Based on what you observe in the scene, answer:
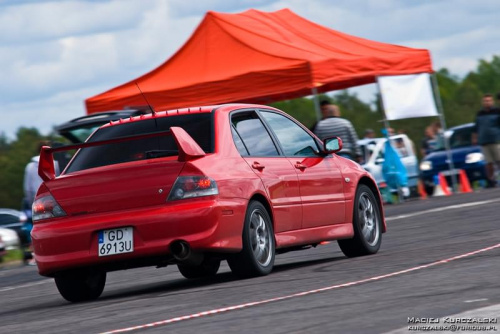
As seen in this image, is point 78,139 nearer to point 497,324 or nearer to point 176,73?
point 176,73

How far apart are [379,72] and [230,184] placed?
14131mm

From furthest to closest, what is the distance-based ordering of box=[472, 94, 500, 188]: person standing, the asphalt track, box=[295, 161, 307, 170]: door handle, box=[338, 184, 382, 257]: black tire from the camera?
box=[472, 94, 500, 188]: person standing → box=[338, 184, 382, 257]: black tire → box=[295, 161, 307, 170]: door handle → the asphalt track

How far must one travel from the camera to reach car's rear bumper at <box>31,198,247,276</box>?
354 inches

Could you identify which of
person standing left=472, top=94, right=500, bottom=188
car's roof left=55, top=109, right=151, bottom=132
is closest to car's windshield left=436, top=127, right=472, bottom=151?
person standing left=472, top=94, right=500, bottom=188

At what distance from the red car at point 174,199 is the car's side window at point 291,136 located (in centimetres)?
3

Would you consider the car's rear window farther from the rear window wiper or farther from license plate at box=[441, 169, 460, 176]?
license plate at box=[441, 169, 460, 176]

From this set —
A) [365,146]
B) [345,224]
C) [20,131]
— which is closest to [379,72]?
[365,146]

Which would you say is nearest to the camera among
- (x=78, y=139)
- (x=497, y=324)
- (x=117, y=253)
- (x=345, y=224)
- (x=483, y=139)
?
(x=497, y=324)

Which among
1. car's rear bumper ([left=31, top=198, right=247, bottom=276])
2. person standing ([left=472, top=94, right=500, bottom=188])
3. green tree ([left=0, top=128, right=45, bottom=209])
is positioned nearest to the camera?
car's rear bumper ([left=31, top=198, right=247, bottom=276])

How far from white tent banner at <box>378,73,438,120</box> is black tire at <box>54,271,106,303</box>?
47.5 feet

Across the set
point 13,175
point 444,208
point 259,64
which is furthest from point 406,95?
point 13,175

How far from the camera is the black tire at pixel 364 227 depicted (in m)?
11.4

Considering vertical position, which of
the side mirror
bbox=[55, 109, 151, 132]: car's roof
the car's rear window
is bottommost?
the side mirror

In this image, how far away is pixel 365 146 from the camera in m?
28.8
